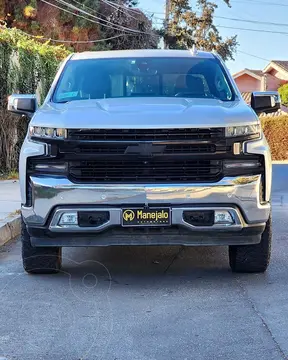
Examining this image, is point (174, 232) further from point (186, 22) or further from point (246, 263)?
point (186, 22)

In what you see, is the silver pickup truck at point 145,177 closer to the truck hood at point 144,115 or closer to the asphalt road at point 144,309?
the truck hood at point 144,115

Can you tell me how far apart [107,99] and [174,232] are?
157 centimetres

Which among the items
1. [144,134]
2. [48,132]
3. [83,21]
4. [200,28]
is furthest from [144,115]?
[200,28]

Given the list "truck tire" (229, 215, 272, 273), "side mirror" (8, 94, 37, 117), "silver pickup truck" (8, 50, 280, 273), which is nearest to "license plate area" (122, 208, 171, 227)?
"silver pickup truck" (8, 50, 280, 273)

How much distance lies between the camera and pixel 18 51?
515 inches

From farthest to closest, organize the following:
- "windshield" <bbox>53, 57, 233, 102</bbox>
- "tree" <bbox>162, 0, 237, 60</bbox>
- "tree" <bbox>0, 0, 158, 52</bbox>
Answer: "tree" <bbox>162, 0, 237, 60</bbox> < "tree" <bbox>0, 0, 158, 52</bbox> < "windshield" <bbox>53, 57, 233, 102</bbox>

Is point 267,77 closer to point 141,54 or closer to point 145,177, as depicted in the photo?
point 141,54

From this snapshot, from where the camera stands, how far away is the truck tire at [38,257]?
18.1 feet

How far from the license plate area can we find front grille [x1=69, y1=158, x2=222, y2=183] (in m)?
0.25

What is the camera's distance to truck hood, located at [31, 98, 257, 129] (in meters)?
4.98

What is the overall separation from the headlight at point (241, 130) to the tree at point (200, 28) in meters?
39.3

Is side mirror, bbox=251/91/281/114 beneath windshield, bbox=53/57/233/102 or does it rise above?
beneath

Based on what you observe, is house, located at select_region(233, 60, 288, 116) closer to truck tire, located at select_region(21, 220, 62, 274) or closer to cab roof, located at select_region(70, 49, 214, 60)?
cab roof, located at select_region(70, 49, 214, 60)

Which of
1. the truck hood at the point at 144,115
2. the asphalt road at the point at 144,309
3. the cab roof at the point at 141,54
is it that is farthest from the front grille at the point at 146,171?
the cab roof at the point at 141,54
